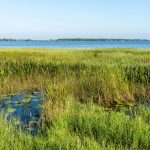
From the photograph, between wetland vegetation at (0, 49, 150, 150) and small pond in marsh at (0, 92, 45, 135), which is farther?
small pond in marsh at (0, 92, 45, 135)

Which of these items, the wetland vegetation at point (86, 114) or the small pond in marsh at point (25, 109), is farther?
the small pond in marsh at point (25, 109)

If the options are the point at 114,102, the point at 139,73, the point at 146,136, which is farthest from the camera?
the point at 139,73

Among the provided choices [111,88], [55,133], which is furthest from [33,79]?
[55,133]

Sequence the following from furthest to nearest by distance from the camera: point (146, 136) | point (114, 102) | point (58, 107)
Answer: point (114, 102) < point (58, 107) < point (146, 136)

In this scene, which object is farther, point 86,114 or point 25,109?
point 25,109

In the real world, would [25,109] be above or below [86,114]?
below

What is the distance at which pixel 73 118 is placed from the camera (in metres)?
8.59

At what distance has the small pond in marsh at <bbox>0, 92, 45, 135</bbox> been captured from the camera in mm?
9648

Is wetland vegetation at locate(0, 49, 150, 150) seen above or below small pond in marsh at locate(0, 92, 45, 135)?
above

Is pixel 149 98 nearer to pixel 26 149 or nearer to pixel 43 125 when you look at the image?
pixel 43 125

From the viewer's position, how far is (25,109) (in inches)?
460

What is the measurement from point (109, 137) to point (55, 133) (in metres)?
1.07

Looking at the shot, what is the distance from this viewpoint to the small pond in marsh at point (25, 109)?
31.7 feet

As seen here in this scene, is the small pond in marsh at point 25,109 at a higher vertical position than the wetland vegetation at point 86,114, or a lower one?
lower
